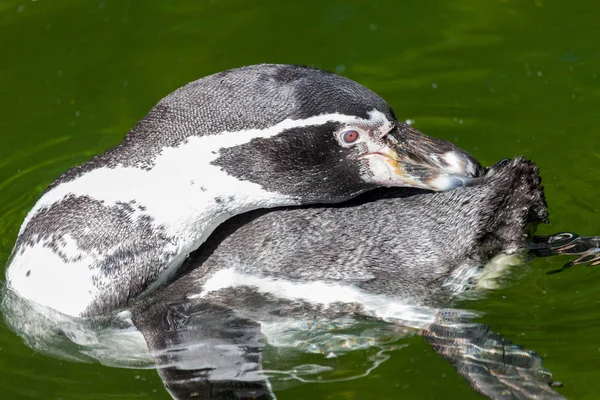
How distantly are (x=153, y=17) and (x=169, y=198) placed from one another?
3.96m

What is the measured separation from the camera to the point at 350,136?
5.14 meters

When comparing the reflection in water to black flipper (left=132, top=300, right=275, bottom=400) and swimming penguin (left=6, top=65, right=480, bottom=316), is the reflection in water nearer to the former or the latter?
black flipper (left=132, top=300, right=275, bottom=400)

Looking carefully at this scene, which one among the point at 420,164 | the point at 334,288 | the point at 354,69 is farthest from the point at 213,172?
the point at 354,69

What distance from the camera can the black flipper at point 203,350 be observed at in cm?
491

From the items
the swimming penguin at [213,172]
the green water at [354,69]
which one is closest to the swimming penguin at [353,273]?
the swimming penguin at [213,172]

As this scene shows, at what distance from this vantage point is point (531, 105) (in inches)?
297

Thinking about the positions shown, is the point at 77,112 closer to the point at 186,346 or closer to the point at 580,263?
the point at 186,346

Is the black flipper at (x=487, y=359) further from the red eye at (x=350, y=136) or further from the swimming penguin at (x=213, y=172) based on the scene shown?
the red eye at (x=350, y=136)

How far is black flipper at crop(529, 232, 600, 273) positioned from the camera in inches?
224

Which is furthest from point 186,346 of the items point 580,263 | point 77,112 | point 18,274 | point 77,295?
point 77,112

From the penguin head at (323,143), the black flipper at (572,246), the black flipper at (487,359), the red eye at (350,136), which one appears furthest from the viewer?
the black flipper at (572,246)

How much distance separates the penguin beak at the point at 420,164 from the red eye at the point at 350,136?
0.49 ft

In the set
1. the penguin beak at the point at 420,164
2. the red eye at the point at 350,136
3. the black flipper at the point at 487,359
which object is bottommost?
the black flipper at the point at 487,359

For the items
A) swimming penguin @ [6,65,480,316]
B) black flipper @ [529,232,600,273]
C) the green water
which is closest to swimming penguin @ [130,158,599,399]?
swimming penguin @ [6,65,480,316]
